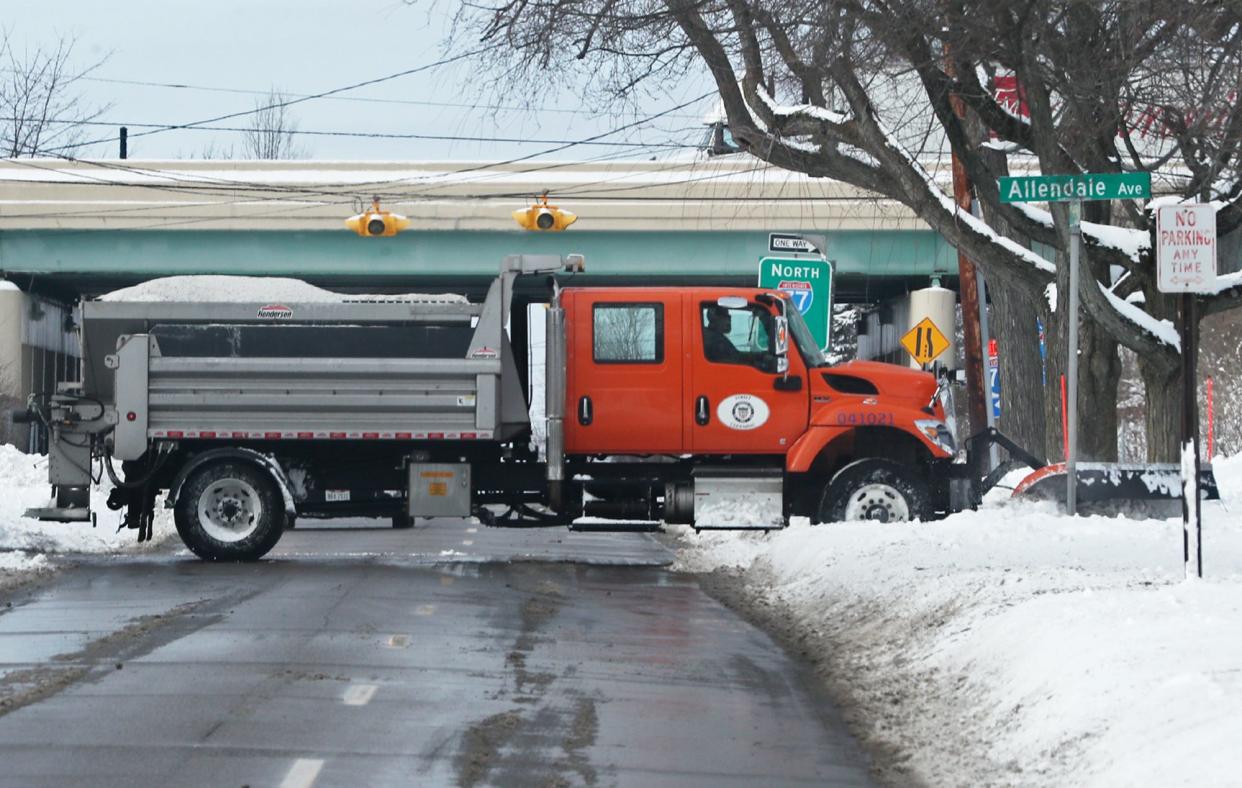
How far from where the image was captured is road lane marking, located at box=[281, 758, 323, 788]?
7.11 meters

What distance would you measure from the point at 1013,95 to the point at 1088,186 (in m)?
7.15

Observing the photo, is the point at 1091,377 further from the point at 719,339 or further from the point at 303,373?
the point at 303,373

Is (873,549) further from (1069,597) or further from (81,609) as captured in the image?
(81,609)

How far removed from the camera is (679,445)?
1770cm

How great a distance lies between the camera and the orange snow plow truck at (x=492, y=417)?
17.2 metres

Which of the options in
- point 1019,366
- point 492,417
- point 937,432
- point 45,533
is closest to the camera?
point 492,417

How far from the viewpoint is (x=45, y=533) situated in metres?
20.7

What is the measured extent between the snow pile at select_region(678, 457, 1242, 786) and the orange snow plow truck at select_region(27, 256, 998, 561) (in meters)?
1.80

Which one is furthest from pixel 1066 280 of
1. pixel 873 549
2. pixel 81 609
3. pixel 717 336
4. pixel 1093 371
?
pixel 81 609

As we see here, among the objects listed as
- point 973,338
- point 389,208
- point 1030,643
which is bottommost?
point 1030,643

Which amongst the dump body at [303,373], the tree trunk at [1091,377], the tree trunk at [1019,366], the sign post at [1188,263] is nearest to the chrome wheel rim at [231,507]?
the dump body at [303,373]

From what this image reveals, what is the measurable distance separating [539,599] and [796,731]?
583 cm

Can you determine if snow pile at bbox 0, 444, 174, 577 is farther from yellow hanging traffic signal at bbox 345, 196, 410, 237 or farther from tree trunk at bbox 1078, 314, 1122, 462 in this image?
tree trunk at bbox 1078, 314, 1122, 462

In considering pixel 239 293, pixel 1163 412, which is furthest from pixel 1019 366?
pixel 239 293
